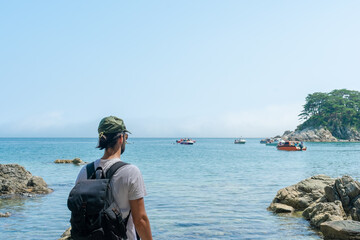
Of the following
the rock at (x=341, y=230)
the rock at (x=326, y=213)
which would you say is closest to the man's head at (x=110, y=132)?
the rock at (x=341, y=230)

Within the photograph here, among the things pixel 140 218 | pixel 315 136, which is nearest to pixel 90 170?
pixel 140 218

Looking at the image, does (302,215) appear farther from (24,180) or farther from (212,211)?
(24,180)

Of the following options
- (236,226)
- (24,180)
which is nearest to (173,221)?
(236,226)

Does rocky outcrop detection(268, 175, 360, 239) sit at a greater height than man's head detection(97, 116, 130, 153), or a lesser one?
lesser

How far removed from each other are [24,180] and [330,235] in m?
18.6

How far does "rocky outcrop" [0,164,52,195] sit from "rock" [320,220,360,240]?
15.8 metres

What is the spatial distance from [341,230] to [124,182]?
920 cm

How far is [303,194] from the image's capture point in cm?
1661

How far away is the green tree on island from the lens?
145500 mm

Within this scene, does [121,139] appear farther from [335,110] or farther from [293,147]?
[335,110]

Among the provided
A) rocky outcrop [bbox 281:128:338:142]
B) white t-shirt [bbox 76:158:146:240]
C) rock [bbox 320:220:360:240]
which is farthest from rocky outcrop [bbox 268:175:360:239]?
rocky outcrop [bbox 281:128:338:142]

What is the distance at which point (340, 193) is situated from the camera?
46.5 ft

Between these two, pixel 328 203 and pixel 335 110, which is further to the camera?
pixel 335 110

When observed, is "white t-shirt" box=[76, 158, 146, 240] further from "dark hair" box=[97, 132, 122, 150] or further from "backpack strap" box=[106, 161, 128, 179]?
"dark hair" box=[97, 132, 122, 150]
